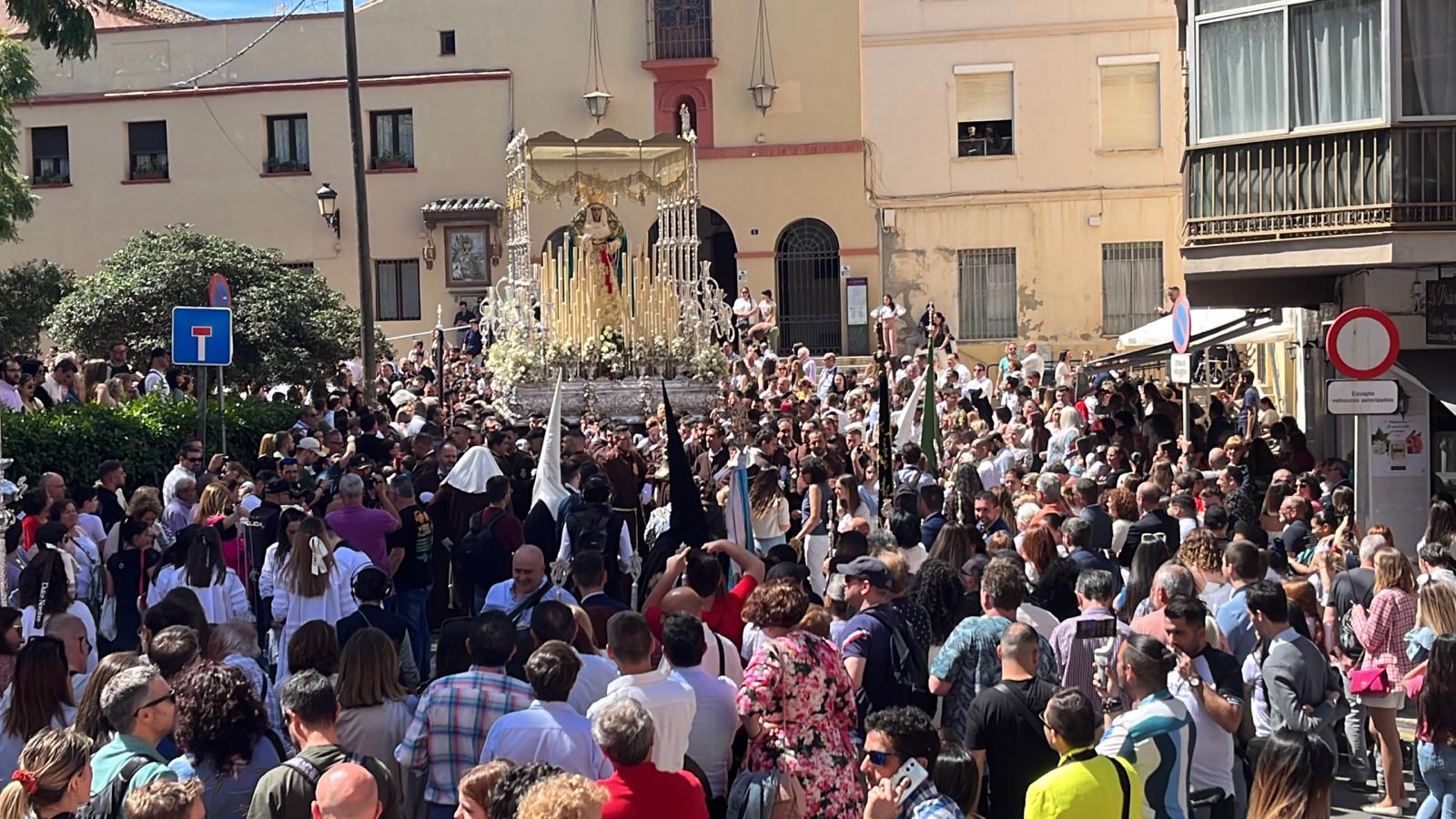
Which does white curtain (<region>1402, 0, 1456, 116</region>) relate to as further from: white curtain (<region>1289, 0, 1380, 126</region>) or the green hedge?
the green hedge

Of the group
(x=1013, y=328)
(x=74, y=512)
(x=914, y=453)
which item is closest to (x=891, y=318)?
(x=1013, y=328)

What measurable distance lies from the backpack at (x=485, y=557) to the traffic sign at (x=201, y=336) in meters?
3.80

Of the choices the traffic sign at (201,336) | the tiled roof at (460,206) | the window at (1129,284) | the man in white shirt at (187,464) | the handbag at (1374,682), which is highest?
the tiled roof at (460,206)

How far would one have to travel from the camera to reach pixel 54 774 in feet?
17.8

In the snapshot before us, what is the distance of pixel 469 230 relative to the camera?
3697 centimetres

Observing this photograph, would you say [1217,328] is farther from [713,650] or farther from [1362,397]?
[713,650]

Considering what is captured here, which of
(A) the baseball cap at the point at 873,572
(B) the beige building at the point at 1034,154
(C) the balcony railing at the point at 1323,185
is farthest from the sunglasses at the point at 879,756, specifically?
(B) the beige building at the point at 1034,154

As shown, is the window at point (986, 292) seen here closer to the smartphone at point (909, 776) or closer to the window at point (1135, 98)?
the window at point (1135, 98)

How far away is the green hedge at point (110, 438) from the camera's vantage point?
15.4m

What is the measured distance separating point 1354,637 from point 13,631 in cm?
684

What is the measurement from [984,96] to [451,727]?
2868 cm

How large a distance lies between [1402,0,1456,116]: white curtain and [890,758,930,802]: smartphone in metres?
10.9

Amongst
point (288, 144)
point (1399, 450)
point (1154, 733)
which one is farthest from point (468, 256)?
point (1154, 733)

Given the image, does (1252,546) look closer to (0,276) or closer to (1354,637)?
(1354,637)
